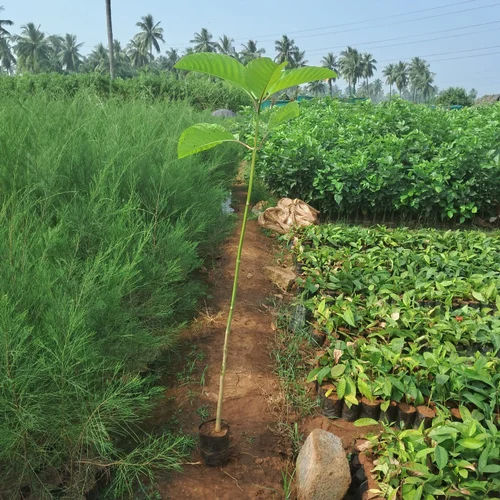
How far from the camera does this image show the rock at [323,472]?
199cm

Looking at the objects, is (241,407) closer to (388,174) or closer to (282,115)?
(282,115)

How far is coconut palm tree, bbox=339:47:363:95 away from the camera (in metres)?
82.2

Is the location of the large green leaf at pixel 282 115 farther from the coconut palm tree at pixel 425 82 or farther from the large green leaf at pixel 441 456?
the coconut palm tree at pixel 425 82

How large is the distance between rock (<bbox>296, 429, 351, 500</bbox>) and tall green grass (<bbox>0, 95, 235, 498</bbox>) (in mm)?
583

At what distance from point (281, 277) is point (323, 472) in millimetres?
2445

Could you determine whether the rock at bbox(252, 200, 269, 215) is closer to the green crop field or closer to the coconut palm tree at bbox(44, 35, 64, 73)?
the green crop field

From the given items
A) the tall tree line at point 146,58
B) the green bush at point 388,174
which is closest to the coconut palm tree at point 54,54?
the tall tree line at point 146,58

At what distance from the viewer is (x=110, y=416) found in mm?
1861

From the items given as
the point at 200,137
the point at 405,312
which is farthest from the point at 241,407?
the point at 200,137

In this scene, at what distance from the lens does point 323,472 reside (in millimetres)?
1993

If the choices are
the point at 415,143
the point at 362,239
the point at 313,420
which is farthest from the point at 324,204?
the point at 313,420

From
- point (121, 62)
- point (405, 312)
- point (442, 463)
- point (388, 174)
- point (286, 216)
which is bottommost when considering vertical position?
point (442, 463)

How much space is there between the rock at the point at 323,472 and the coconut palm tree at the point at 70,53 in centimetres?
8151

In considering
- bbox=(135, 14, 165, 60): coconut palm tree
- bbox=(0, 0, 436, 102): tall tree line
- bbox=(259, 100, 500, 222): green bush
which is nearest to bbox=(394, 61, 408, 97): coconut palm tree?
bbox=(0, 0, 436, 102): tall tree line
